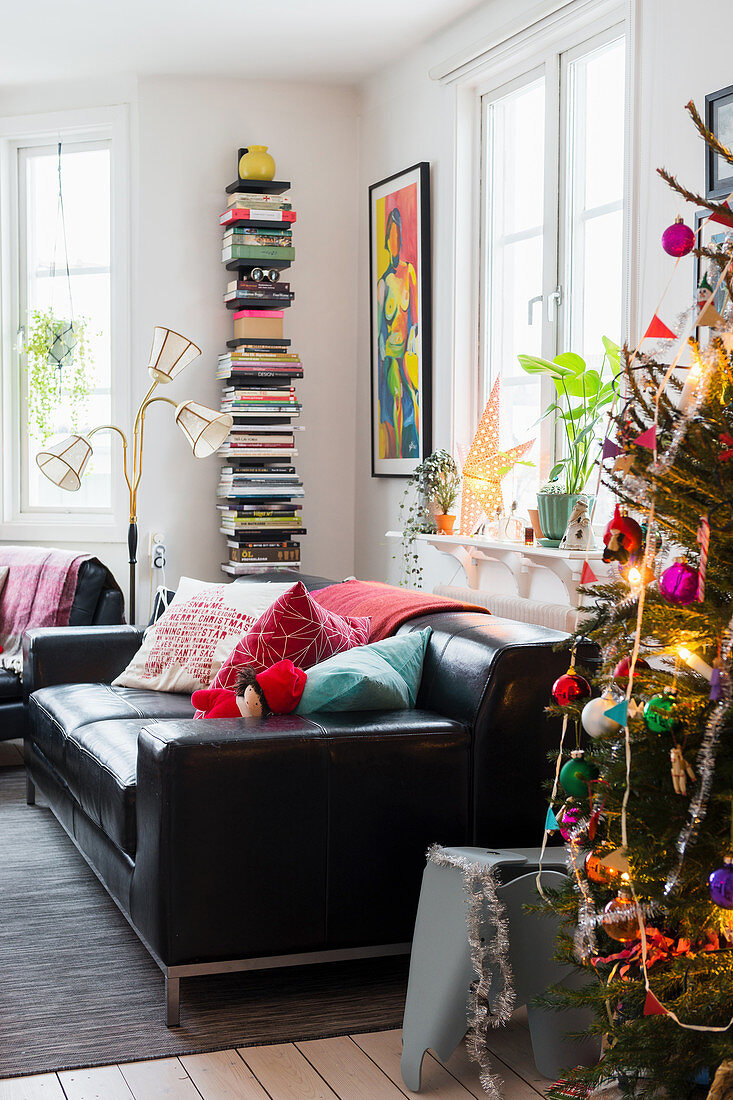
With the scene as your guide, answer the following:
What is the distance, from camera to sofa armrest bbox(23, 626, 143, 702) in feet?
12.7

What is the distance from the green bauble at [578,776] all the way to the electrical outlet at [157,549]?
3.73 m

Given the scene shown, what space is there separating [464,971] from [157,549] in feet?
11.3

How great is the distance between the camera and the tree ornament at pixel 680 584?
1.45 metres

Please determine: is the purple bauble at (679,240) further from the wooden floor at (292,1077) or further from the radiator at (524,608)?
the radiator at (524,608)

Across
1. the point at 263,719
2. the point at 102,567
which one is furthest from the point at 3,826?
the point at 263,719

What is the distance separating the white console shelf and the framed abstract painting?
1.70 feet

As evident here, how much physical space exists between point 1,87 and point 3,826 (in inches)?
140

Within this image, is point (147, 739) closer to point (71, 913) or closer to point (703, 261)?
point (71, 913)

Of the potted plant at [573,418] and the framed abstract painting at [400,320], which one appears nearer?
the potted plant at [573,418]

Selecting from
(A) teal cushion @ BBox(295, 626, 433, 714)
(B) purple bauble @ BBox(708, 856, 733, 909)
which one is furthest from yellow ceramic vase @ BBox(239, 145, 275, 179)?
(B) purple bauble @ BBox(708, 856, 733, 909)

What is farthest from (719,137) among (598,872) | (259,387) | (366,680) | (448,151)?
(259,387)

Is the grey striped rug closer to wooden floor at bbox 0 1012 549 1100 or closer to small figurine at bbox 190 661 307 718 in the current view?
wooden floor at bbox 0 1012 549 1100

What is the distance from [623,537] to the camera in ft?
5.09

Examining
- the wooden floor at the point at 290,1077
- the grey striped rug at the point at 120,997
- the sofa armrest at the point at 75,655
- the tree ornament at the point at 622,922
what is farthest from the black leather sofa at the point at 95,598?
the tree ornament at the point at 622,922
